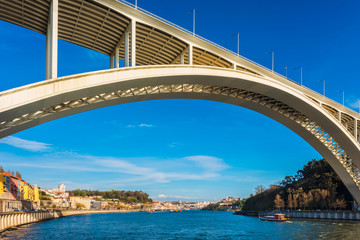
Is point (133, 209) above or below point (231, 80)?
below

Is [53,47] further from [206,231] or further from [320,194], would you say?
[320,194]

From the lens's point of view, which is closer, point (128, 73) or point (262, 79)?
point (128, 73)

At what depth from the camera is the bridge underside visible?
40.3 feet

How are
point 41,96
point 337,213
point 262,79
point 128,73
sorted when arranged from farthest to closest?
point 337,213 < point 262,79 < point 128,73 < point 41,96

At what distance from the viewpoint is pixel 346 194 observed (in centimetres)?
5569

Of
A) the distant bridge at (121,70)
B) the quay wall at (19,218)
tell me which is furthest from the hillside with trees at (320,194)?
the quay wall at (19,218)

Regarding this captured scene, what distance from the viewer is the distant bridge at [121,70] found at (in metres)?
12.6

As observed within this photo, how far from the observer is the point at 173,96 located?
20281 mm

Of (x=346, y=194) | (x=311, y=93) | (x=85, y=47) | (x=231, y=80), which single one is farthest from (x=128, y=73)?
(x=346, y=194)

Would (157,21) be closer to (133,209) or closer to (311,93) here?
(311,93)

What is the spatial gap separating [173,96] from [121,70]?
6.64 meters

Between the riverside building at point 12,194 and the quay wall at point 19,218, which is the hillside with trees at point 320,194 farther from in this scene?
the riverside building at point 12,194

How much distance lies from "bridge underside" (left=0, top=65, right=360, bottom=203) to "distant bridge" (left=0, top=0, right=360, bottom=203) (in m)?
0.04

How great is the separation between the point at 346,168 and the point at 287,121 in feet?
34.6
